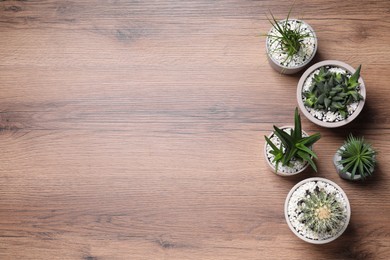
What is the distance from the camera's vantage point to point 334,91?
59.9 inches

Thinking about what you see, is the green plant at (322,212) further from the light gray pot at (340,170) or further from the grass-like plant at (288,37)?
the grass-like plant at (288,37)

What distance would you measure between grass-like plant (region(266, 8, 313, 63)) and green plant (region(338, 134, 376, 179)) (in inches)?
12.4

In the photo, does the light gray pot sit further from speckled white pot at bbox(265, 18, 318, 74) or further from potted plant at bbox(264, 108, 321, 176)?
speckled white pot at bbox(265, 18, 318, 74)

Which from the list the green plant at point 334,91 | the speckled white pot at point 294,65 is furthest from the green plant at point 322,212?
the speckled white pot at point 294,65

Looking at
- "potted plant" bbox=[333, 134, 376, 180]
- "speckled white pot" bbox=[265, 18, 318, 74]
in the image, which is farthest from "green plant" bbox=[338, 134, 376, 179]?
"speckled white pot" bbox=[265, 18, 318, 74]

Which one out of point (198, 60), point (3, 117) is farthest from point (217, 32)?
point (3, 117)

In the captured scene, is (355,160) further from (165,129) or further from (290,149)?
(165,129)

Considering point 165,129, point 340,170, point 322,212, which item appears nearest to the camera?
point 322,212

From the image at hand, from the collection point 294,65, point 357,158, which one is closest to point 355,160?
point 357,158

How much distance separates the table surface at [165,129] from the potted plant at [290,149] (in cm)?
6

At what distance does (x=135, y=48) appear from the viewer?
1722 millimetres

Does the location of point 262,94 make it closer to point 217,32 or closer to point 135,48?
point 217,32

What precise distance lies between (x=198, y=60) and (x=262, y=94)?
232 millimetres

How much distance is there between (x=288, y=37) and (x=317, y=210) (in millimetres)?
508
